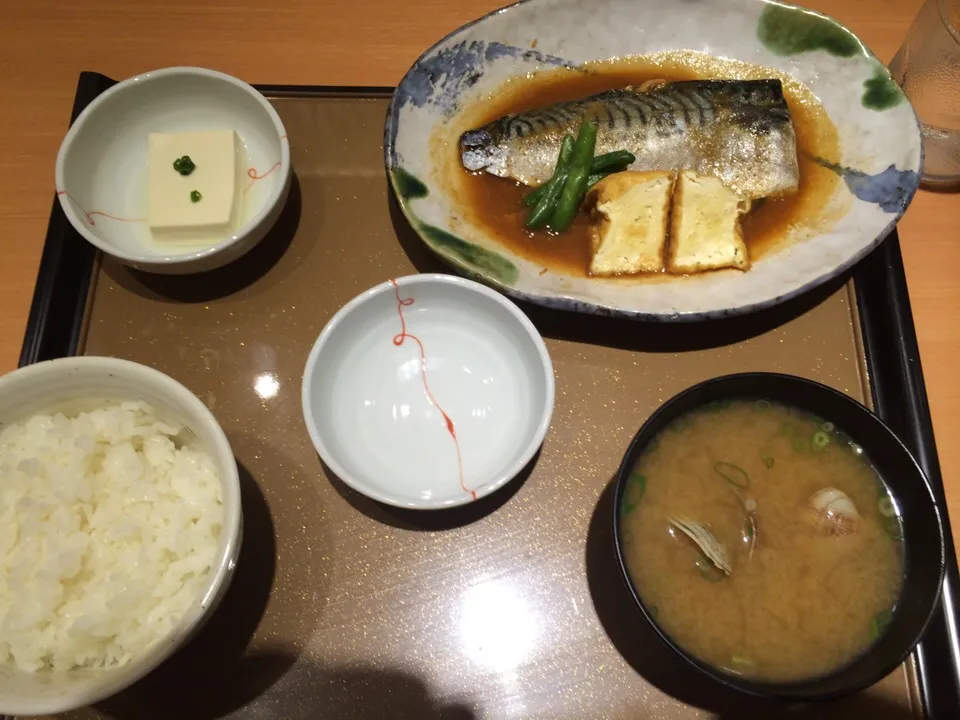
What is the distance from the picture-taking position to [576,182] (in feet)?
6.25

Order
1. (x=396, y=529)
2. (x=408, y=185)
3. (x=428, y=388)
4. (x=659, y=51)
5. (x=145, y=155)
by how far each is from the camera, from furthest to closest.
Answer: (x=659, y=51)
(x=145, y=155)
(x=408, y=185)
(x=428, y=388)
(x=396, y=529)

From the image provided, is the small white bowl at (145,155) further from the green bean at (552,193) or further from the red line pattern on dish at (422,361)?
the green bean at (552,193)

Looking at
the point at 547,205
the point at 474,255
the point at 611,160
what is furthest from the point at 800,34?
the point at 474,255

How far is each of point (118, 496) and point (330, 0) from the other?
1810 millimetres

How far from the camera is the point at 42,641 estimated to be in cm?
116

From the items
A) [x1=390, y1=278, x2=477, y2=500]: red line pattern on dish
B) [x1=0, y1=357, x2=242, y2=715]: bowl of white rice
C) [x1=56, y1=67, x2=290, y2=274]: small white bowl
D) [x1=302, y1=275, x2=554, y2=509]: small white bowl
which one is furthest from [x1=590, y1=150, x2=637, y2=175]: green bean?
[x1=0, y1=357, x2=242, y2=715]: bowl of white rice

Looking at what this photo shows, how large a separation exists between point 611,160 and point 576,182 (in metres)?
0.14

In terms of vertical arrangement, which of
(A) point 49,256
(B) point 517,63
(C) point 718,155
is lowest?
(A) point 49,256

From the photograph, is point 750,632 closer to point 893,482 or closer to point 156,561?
point 893,482

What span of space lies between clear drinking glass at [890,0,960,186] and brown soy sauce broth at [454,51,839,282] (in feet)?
1.04

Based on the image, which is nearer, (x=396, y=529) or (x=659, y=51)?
(x=396, y=529)

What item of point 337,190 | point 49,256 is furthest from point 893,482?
point 49,256

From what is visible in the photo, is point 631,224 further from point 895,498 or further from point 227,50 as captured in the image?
point 227,50

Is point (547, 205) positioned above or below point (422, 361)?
above
